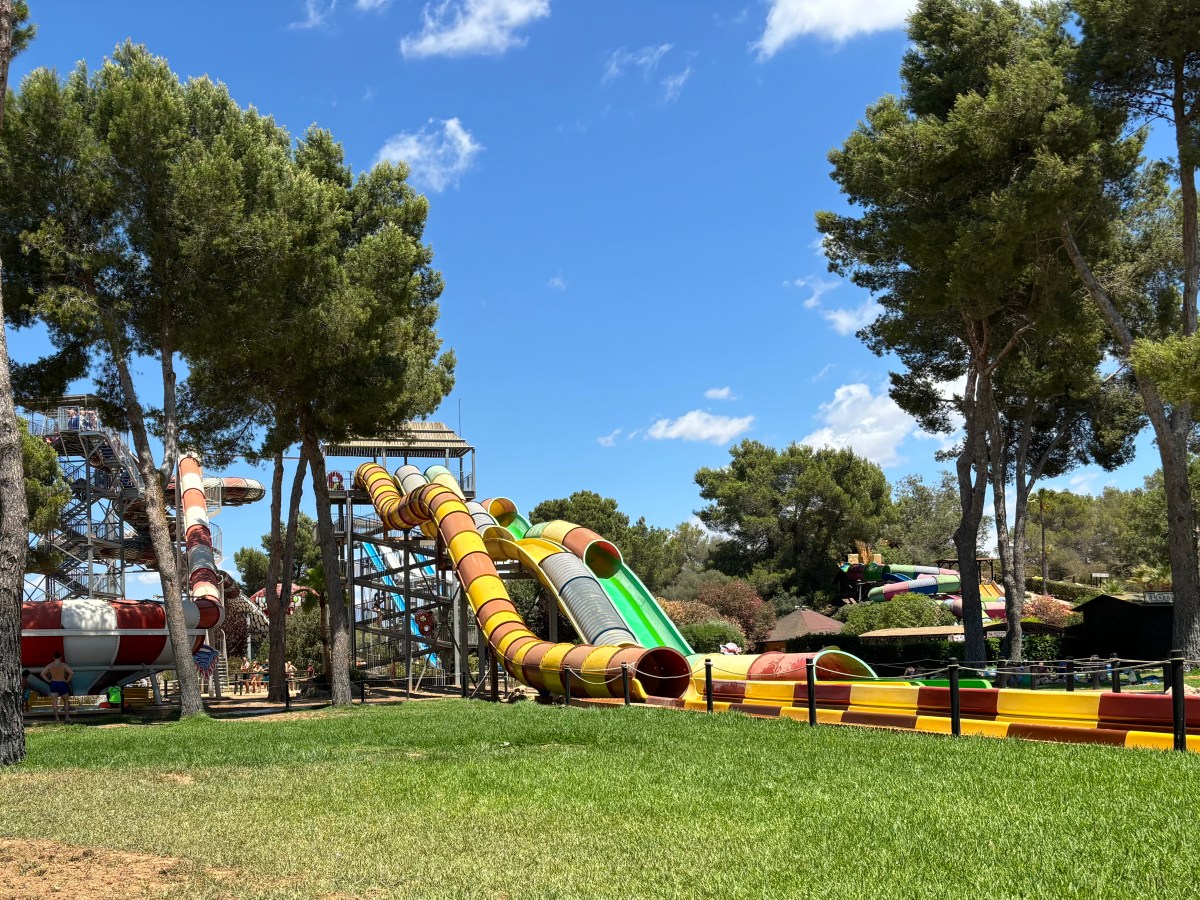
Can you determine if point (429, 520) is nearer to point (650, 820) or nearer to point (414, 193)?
point (414, 193)

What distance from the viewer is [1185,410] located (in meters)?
20.2

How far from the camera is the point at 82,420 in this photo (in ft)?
109

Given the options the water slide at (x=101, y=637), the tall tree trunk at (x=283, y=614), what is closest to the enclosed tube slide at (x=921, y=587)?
the tall tree trunk at (x=283, y=614)

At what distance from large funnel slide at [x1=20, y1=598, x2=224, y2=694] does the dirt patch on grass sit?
16.0 m

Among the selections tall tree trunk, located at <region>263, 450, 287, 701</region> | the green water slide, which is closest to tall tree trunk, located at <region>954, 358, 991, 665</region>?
the green water slide

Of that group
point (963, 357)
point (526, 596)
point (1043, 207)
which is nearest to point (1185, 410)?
point (1043, 207)

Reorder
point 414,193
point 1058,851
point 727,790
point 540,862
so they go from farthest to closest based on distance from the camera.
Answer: point 414,193 < point 727,790 < point 540,862 < point 1058,851

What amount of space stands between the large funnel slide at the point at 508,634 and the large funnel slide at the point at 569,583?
2.59ft

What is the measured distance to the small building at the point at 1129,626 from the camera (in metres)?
24.5

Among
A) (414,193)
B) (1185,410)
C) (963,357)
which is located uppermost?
(414,193)

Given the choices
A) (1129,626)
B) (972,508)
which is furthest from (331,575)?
(1129,626)

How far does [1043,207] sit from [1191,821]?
16.4m

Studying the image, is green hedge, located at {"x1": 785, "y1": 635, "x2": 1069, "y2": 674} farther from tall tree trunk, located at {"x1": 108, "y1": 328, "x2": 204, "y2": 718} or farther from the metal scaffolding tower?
tall tree trunk, located at {"x1": 108, "y1": 328, "x2": 204, "y2": 718}

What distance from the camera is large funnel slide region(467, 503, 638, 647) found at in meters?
20.6
